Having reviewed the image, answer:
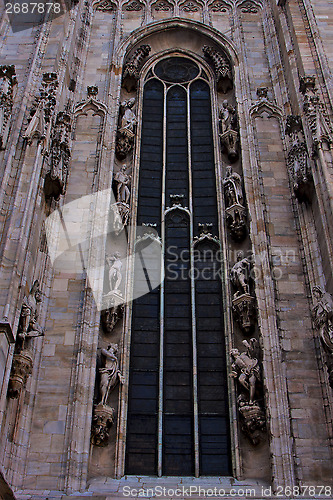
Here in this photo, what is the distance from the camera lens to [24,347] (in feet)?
39.0

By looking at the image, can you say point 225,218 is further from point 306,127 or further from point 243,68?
point 243,68

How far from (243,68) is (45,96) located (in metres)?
5.73

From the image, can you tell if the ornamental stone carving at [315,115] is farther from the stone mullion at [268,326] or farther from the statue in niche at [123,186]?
the statue in niche at [123,186]

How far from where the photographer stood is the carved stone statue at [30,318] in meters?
11.9

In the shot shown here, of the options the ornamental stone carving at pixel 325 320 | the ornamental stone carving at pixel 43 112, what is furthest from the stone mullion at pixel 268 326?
the ornamental stone carving at pixel 43 112

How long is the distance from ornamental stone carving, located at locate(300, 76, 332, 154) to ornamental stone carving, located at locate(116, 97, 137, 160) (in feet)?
13.3

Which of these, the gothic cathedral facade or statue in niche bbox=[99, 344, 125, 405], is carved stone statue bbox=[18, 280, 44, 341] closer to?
the gothic cathedral facade

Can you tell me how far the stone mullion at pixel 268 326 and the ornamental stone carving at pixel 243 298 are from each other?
8.8 inches

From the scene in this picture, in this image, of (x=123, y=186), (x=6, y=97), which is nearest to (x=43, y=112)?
(x=6, y=97)

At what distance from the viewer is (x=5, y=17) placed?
59.4 ft

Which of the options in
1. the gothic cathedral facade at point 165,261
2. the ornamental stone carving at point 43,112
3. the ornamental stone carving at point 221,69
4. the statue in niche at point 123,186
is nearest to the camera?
the gothic cathedral facade at point 165,261

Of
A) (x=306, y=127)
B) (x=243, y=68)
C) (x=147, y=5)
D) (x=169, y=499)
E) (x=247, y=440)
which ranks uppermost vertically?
(x=147, y=5)

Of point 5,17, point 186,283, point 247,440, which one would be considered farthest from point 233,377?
point 5,17

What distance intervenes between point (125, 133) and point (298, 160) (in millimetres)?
4229
